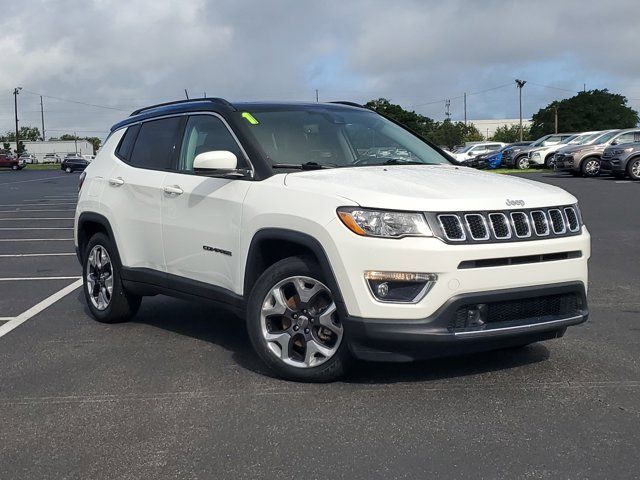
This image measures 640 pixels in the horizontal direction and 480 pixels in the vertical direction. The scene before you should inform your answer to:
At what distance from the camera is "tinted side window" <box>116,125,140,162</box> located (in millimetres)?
6976

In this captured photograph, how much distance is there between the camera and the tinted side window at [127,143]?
6976 mm

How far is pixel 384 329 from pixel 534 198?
1.22 metres

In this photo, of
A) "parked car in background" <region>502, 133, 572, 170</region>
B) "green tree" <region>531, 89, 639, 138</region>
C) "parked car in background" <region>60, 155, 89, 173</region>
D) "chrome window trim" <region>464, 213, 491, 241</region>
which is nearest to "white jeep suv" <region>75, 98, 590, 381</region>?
"chrome window trim" <region>464, 213, 491, 241</region>

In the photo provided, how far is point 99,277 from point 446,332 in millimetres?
3726

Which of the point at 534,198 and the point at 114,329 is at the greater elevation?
the point at 534,198

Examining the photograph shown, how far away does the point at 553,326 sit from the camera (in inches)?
187

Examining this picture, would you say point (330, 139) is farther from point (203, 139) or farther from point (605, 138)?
point (605, 138)

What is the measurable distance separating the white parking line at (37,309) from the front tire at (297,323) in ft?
8.95

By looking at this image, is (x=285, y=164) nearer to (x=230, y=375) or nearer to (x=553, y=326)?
(x=230, y=375)

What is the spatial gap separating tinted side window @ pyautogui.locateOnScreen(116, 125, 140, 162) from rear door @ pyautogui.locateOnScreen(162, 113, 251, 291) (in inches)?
35.3

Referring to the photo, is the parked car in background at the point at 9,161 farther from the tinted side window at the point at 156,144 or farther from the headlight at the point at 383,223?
the headlight at the point at 383,223

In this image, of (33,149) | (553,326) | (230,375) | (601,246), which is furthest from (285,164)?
(33,149)

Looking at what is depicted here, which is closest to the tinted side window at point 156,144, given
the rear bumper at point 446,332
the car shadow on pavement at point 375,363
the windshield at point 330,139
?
the windshield at point 330,139

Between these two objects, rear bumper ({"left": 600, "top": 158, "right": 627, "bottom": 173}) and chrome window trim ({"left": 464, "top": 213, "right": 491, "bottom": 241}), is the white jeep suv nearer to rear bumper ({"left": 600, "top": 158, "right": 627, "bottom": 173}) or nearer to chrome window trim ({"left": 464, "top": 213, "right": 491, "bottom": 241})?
chrome window trim ({"left": 464, "top": 213, "right": 491, "bottom": 241})
